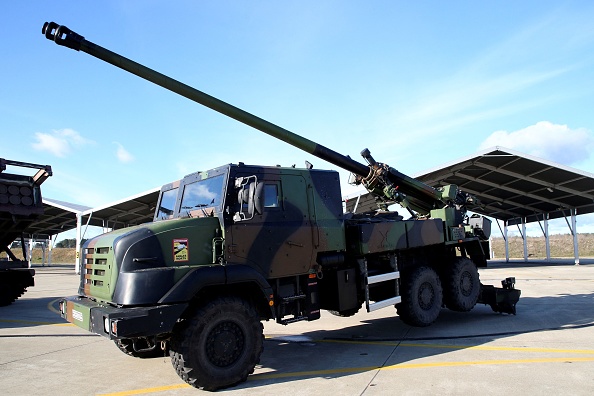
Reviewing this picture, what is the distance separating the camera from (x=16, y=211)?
Answer: 40.5 feet

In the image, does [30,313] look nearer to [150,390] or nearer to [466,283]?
[150,390]

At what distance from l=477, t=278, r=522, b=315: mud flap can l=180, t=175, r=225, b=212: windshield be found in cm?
638

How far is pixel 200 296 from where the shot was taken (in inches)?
203

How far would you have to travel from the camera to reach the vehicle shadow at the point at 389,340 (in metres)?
5.63

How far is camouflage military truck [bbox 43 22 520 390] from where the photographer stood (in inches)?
190

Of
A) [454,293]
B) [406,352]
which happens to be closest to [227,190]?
[406,352]

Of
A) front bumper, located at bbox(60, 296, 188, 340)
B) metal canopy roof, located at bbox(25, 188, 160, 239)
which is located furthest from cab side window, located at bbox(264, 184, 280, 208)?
metal canopy roof, located at bbox(25, 188, 160, 239)

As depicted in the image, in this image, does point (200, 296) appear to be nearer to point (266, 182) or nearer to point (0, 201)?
point (266, 182)

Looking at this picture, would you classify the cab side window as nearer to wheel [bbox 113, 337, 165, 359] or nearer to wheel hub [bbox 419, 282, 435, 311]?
wheel [bbox 113, 337, 165, 359]

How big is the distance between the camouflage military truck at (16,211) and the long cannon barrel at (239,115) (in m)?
8.33

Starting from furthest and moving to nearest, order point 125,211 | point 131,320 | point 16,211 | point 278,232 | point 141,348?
point 125,211
point 16,211
point 141,348
point 278,232
point 131,320

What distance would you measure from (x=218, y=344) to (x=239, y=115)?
3591 mm

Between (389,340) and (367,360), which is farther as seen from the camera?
(389,340)

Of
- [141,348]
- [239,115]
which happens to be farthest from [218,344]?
[239,115]
